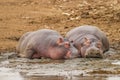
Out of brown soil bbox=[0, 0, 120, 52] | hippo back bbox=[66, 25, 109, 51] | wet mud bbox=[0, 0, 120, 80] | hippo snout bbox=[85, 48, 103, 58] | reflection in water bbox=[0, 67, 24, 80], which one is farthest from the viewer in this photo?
brown soil bbox=[0, 0, 120, 52]

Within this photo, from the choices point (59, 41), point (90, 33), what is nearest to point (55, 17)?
point (90, 33)

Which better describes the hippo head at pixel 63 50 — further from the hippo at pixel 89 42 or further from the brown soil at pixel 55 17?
the brown soil at pixel 55 17

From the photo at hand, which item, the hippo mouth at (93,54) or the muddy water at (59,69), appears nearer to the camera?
the muddy water at (59,69)

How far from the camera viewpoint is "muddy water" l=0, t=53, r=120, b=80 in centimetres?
844

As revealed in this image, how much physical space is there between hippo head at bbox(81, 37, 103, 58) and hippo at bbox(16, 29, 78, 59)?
170mm

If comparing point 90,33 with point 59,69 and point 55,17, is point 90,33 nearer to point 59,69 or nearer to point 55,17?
point 59,69

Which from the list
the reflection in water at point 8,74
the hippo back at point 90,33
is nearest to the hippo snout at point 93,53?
the hippo back at point 90,33

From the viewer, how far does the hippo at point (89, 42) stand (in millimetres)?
9969

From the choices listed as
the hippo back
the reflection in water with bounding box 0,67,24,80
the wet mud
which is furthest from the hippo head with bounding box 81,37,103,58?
the reflection in water with bounding box 0,67,24,80

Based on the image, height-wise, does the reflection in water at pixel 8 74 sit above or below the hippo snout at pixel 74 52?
below

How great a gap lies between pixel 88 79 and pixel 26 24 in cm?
553

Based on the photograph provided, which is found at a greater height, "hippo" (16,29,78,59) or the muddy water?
"hippo" (16,29,78,59)

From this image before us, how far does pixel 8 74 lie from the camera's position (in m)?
8.68

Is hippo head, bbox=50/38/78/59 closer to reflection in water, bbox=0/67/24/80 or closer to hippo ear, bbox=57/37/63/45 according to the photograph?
hippo ear, bbox=57/37/63/45
